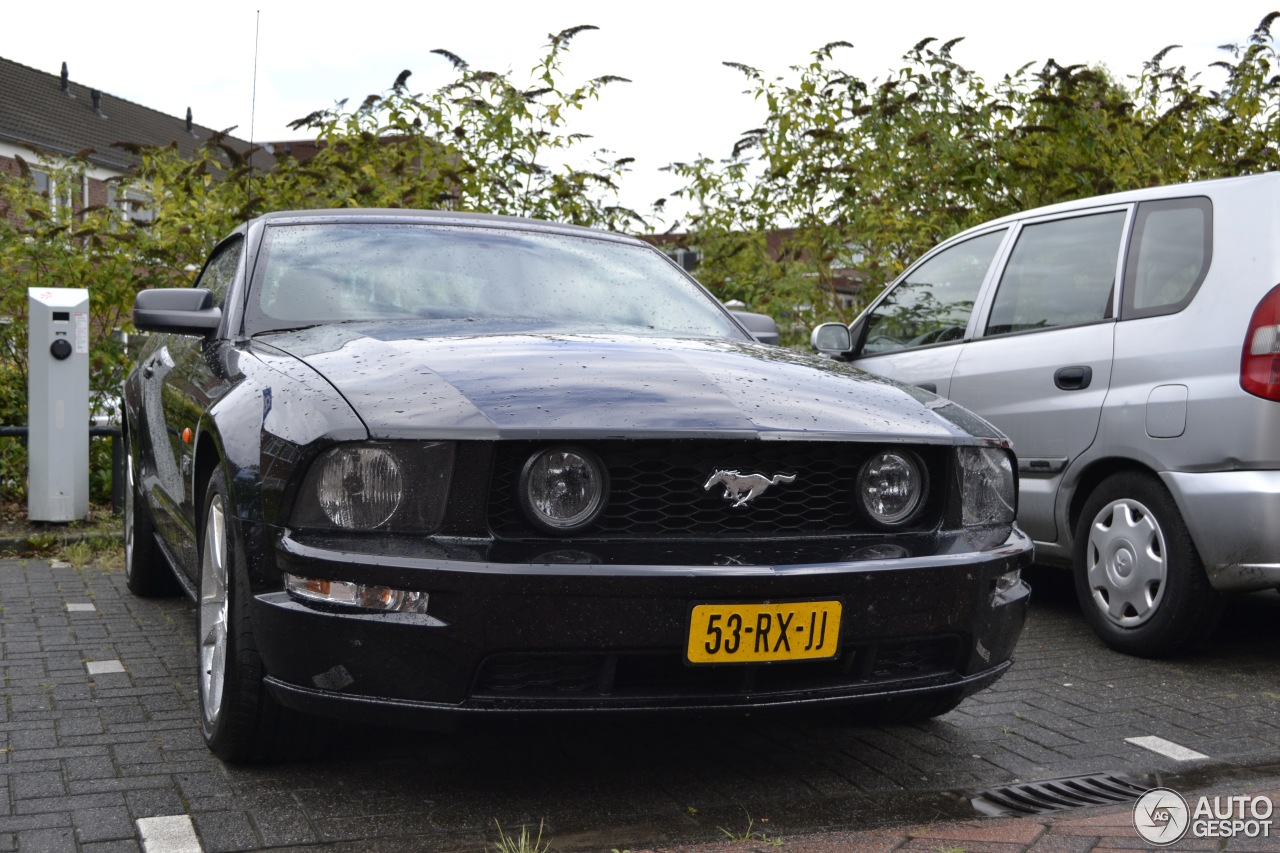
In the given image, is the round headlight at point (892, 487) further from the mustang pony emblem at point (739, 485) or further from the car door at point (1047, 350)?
the car door at point (1047, 350)

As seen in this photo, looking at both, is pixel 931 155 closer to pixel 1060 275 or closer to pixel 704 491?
pixel 1060 275

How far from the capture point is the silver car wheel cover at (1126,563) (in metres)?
5.02

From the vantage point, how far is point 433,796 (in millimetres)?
3381

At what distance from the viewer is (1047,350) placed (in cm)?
560

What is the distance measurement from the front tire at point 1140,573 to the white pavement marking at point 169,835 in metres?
3.41

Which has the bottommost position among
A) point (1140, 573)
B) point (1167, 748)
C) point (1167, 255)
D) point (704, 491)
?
point (1167, 748)

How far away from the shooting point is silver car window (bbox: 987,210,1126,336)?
5488mm

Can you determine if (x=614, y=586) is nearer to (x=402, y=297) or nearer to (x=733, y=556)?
(x=733, y=556)

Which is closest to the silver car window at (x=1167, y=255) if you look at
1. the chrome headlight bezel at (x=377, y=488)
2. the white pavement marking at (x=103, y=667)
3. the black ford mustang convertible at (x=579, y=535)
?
the black ford mustang convertible at (x=579, y=535)

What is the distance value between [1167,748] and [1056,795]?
2.12 feet

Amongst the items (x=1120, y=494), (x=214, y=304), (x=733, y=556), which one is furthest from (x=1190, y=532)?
(x=214, y=304)

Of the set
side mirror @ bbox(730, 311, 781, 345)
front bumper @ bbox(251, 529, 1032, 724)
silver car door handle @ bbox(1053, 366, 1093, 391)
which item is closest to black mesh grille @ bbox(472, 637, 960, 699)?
front bumper @ bbox(251, 529, 1032, 724)

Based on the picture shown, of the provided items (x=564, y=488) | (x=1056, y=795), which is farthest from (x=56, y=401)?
(x=1056, y=795)

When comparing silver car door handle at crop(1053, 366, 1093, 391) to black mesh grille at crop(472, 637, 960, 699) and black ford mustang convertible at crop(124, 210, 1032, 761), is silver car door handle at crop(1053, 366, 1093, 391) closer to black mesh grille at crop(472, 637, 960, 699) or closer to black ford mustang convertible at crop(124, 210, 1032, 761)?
black ford mustang convertible at crop(124, 210, 1032, 761)
